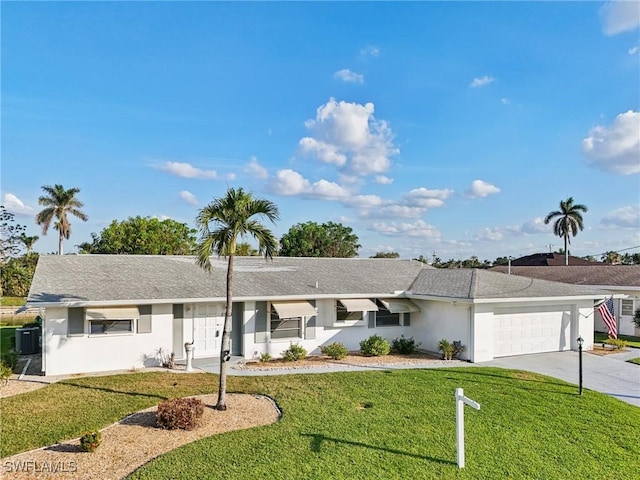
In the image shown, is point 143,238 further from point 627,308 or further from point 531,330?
point 627,308

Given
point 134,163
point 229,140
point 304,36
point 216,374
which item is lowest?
point 216,374

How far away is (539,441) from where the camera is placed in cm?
952

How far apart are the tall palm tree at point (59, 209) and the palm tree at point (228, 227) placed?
5071 cm

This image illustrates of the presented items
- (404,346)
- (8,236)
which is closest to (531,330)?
(404,346)

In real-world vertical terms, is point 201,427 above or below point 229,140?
below

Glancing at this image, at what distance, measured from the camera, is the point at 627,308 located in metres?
27.7

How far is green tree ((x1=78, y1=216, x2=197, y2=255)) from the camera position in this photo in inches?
1972

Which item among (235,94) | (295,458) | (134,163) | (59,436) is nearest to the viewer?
(295,458)

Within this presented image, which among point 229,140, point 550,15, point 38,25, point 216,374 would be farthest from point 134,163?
point 550,15

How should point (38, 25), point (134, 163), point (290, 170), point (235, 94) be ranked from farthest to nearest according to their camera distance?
point (290, 170) < point (134, 163) < point (235, 94) < point (38, 25)

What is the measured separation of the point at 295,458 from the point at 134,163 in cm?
2198

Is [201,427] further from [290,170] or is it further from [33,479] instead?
[290,170]

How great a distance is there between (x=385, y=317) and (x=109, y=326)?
43.7 feet

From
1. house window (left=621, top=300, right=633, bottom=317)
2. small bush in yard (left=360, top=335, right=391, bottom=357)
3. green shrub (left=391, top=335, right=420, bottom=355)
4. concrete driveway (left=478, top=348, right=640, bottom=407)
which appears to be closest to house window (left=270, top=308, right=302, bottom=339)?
small bush in yard (left=360, top=335, right=391, bottom=357)
